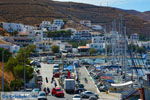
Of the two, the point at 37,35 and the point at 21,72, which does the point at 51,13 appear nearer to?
the point at 37,35

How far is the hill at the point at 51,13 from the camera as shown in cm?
13454

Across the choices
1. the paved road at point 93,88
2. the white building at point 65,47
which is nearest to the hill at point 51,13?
the white building at point 65,47

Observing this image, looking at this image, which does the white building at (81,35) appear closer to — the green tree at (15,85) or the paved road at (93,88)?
the paved road at (93,88)

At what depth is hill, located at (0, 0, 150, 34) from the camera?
441 ft

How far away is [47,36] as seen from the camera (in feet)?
349

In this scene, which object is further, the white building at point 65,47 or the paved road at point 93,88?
the white building at point 65,47

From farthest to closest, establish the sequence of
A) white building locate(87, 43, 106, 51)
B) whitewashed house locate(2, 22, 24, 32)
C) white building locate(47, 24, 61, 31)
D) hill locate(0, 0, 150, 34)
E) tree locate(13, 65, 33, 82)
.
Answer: hill locate(0, 0, 150, 34) < white building locate(47, 24, 61, 31) < whitewashed house locate(2, 22, 24, 32) < white building locate(87, 43, 106, 51) < tree locate(13, 65, 33, 82)

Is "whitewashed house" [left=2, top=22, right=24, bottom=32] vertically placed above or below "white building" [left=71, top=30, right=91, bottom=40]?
above

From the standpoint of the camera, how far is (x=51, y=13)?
150 metres

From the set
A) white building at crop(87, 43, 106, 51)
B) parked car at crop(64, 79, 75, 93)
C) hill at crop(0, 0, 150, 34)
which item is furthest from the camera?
hill at crop(0, 0, 150, 34)

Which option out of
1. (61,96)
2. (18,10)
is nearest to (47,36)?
(18,10)

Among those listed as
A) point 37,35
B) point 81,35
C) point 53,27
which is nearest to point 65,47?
point 37,35

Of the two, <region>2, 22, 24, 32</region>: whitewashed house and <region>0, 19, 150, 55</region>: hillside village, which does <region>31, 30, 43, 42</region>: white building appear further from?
<region>2, 22, 24, 32</region>: whitewashed house

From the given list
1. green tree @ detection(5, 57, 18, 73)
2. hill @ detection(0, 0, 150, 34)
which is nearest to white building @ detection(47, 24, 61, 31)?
hill @ detection(0, 0, 150, 34)
